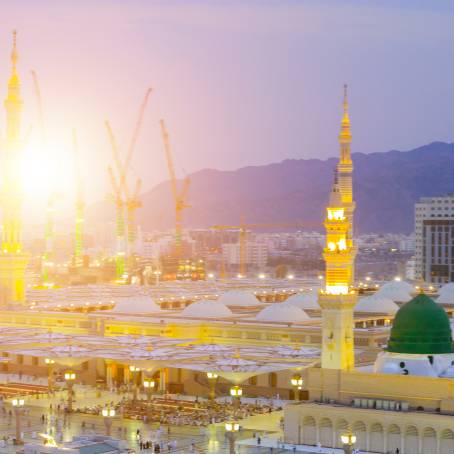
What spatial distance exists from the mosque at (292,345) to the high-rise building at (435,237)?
5580 centimetres

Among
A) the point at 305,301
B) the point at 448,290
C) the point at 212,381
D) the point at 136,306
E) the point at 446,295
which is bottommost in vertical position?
the point at 212,381

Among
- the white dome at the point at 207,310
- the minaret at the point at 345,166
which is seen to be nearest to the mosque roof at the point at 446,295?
the minaret at the point at 345,166

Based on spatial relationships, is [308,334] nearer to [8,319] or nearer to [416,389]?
[416,389]

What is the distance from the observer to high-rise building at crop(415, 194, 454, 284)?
414 feet

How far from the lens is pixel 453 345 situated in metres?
35.9

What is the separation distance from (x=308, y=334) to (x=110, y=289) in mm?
37315

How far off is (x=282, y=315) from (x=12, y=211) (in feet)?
59.4

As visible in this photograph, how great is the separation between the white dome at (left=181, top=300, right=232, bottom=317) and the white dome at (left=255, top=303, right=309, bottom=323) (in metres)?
3.01

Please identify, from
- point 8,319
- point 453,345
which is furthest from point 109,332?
point 453,345

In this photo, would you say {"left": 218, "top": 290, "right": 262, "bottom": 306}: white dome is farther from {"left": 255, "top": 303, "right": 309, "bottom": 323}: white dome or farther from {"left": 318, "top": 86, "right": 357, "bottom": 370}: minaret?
{"left": 318, "top": 86, "right": 357, "bottom": 370}: minaret

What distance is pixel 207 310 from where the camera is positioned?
5722 centimetres

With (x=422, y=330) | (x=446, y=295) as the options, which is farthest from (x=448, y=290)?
(x=422, y=330)

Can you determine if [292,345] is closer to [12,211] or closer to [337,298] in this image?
[337,298]

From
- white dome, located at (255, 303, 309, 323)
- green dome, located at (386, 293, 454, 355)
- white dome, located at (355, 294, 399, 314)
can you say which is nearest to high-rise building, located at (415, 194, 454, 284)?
white dome, located at (355, 294, 399, 314)
